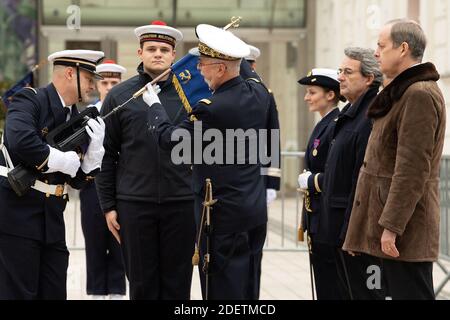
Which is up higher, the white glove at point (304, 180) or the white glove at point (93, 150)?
the white glove at point (93, 150)

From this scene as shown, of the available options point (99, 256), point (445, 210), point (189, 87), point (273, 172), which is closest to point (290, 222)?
point (445, 210)

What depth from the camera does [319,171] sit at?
668 centimetres

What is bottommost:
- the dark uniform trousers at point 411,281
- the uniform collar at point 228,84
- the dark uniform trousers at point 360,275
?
the dark uniform trousers at point 360,275

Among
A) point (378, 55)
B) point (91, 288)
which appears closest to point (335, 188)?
point (378, 55)

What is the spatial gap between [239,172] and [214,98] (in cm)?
43

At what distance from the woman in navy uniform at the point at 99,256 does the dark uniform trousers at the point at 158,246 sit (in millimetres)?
1923

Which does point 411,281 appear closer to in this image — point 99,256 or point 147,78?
point 147,78

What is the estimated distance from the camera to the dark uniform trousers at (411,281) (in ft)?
16.6

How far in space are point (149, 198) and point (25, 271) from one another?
100cm

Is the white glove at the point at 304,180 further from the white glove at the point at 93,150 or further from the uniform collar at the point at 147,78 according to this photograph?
the white glove at the point at 93,150

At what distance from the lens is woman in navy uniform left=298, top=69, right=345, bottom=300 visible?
645 cm

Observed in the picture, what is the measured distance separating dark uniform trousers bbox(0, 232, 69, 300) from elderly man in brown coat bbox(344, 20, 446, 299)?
1.84 meters

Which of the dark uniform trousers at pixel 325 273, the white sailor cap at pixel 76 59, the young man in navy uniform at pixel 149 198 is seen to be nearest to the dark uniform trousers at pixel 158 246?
the young man in navy uniform at pixel 149 198
